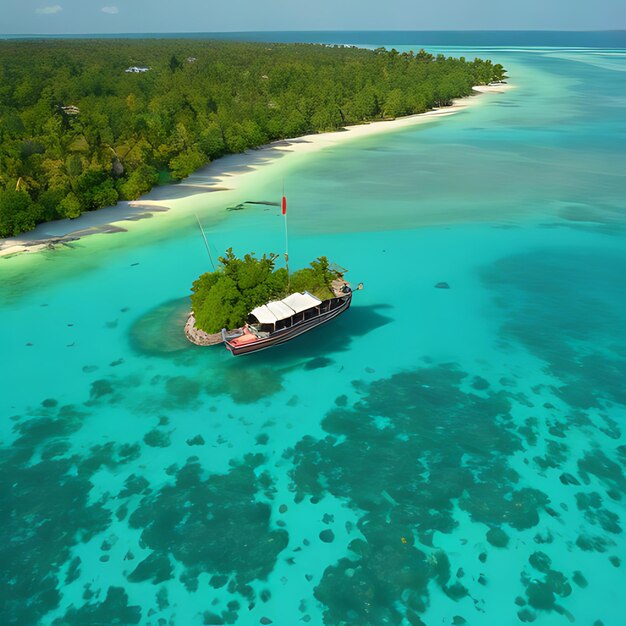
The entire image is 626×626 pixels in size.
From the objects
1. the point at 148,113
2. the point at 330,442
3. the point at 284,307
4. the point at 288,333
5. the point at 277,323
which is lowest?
the point at 330,442

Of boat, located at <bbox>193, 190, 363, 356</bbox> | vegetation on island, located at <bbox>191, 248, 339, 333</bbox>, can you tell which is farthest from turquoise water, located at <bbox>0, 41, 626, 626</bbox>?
vegetation on island, located at <bbox>191, 248, 339, 333</bbox>

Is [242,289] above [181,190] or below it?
above

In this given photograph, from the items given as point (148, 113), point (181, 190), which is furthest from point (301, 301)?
point (148, 113)

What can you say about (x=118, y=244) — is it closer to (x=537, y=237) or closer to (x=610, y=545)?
(x=537, y=237)

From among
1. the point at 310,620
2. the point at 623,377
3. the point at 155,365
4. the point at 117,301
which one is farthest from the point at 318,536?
the point at 117,301

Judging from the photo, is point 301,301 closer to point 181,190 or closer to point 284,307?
point 284,307

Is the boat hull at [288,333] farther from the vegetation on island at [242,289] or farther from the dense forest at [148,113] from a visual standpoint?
the dense forest at [148,113]

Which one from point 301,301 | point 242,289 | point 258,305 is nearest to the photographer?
point 301,301
